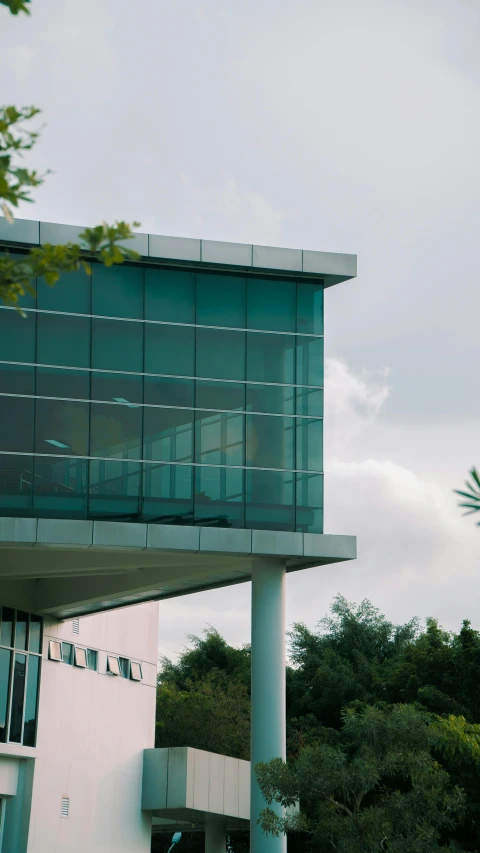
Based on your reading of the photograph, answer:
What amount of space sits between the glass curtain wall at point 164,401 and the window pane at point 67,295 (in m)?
0.03

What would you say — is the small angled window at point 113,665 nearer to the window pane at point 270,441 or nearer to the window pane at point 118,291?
the window pane at point 270,441

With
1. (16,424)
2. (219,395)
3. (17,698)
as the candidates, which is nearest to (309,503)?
(219,395)

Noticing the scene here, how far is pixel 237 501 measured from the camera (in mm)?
25828

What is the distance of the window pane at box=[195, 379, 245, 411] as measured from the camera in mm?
26250

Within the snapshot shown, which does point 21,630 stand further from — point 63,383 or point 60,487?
point 63,383

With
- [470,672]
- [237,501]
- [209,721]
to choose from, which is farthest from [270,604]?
[209,721]

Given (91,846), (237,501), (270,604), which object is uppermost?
(237,501)

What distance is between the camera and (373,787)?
2156cm

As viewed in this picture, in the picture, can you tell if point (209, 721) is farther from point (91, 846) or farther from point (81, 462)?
point (81, 462)

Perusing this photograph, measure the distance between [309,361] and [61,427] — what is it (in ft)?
19.1

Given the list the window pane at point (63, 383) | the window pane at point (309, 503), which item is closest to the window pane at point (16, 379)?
the window pane at point (63, 383)

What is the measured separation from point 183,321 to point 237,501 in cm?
426

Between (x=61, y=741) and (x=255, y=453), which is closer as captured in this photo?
→ (x=255, y=453)

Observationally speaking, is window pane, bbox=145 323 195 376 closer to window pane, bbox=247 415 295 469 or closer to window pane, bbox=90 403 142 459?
window pane, bbox=90 403 142 459
